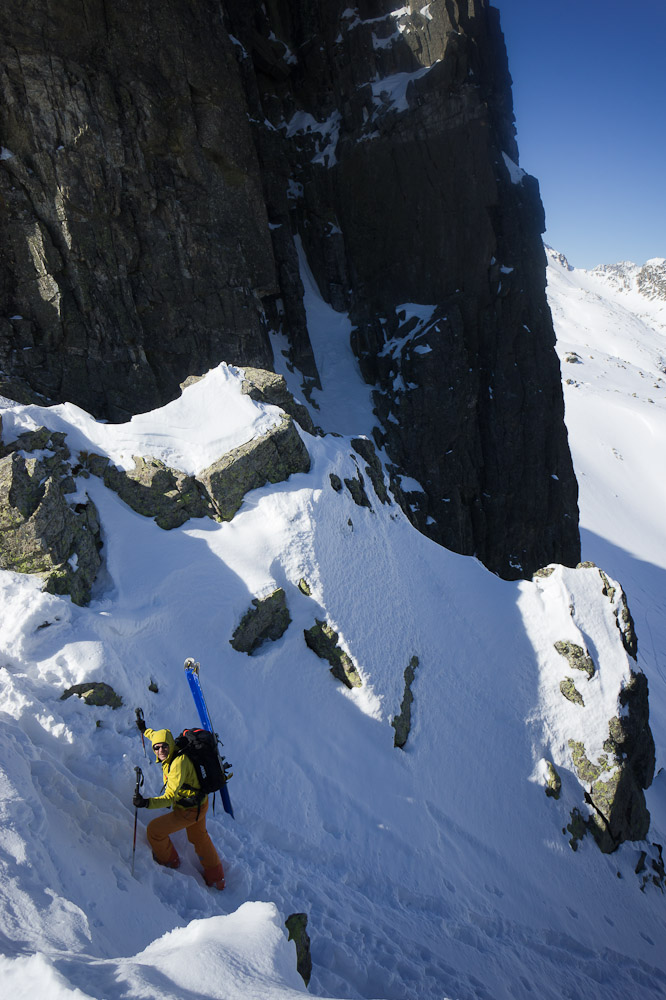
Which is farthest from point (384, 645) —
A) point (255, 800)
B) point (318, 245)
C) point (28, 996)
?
point (318, 245)

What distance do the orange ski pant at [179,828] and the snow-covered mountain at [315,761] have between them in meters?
0.19

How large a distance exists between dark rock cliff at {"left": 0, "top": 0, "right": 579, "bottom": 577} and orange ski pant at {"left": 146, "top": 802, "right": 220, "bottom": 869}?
18.9m

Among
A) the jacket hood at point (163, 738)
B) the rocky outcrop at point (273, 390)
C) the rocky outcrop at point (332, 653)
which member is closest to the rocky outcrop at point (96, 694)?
the jacket hood at point (163, 738)

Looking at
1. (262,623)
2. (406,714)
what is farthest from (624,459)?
(262,623)

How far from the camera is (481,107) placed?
30.2m

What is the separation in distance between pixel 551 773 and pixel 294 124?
3718 cm

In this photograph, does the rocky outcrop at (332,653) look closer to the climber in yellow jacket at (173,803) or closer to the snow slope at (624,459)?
the climber in yellow jacket at (173,803)

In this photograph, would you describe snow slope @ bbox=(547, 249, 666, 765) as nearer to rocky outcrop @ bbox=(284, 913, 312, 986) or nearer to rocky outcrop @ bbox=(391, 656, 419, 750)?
rocky outcrop @ bbox=(391, 656, 419, 750)

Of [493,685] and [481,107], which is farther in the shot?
[481,107]

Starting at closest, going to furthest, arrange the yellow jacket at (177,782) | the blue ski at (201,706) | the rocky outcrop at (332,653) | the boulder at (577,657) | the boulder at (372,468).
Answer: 1. the yellow jacket at (177,782)
2. the blue ski at (201,706)
3. the rocky outcrop at (332,653)
4. the boulder at (577,657)
5. the boulder at (372,468)

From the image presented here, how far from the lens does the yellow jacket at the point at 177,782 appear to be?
5.69 metres

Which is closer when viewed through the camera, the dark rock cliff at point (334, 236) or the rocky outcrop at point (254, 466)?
the rocky outcrop at point (254, 466)

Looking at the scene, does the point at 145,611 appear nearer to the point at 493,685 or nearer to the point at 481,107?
the point at 493,685

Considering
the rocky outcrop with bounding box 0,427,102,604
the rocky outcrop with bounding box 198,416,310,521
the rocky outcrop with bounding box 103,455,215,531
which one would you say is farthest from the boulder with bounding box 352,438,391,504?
the rocky outcrop with bounding box 0,427,102,604
